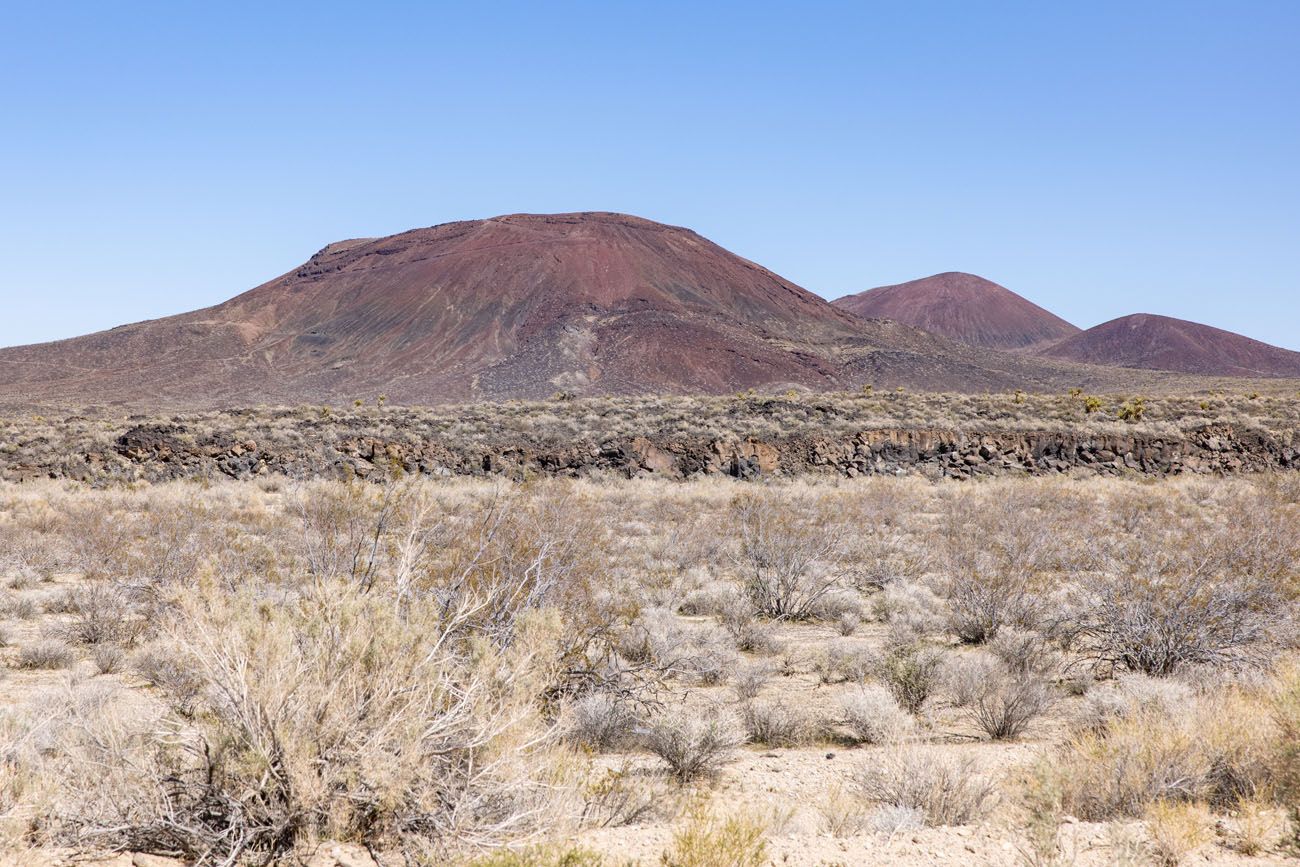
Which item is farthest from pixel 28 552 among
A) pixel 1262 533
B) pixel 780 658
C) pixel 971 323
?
pixel 971 323

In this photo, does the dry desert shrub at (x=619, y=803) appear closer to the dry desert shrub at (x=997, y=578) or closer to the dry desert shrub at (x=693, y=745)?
the dry desert shrub at (x=693, y=745)

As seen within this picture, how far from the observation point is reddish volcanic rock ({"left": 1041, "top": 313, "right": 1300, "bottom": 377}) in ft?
431

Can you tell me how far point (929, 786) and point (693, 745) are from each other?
1476mm

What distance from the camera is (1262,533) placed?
32.7 ft

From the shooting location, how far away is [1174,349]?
13688cm

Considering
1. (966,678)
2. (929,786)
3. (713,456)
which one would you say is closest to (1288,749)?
(929,786)

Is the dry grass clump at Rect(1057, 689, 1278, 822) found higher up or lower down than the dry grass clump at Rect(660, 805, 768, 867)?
lower down

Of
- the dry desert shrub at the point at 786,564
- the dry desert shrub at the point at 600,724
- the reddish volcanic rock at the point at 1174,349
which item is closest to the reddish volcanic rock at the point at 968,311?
the reddish volcanic rock at the point at 1174,349

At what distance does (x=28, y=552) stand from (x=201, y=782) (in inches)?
435

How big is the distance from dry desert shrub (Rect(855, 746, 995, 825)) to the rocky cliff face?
1896cm

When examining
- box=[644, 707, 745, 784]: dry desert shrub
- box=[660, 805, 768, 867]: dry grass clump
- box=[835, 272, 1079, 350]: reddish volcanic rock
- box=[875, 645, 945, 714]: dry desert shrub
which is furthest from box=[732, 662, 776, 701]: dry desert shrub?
box=[835, 272, 1079, 350]: reddish volcanic rock

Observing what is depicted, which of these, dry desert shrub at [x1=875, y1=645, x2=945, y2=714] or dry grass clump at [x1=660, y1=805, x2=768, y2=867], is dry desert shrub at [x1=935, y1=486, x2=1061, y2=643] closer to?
dry desert shrub at [x1=875, y1=645, x2=945, y2=714]

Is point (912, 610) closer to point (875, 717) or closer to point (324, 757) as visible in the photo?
point (875, 717)

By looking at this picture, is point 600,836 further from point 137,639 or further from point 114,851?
point 137,639
